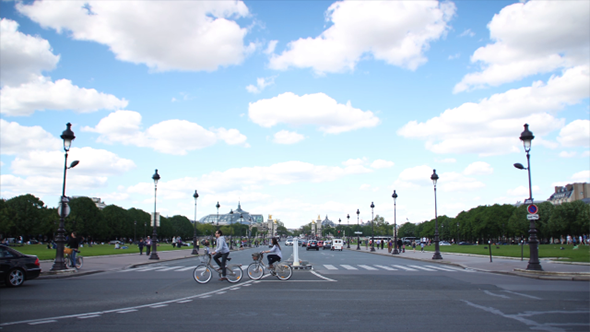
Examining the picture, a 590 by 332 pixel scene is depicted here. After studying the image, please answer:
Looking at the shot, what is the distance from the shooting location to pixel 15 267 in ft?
53.3

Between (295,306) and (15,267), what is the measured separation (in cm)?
1103

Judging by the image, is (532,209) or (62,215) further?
(532,209)

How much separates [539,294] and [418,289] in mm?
3566

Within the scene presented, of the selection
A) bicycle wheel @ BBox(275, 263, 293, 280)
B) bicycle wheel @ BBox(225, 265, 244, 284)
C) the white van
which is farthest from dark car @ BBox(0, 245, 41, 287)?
the white van

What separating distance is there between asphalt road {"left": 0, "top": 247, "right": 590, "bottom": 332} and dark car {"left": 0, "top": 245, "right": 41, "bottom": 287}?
44cm

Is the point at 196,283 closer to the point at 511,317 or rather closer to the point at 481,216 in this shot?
the point at 511,317

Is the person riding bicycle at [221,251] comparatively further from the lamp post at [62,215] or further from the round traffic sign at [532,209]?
the round traffic sign at [532,209]

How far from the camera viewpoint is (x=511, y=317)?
393 inches

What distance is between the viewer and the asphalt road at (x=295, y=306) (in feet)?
29.2

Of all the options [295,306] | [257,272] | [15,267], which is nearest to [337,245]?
[257,272]

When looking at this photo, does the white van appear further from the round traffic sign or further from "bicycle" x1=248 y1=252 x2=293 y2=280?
"bicycle" x1=248 y1=252 x2=293 y2=280

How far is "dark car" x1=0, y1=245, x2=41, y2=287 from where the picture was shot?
15.9m

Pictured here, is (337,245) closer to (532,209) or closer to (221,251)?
(532,209)

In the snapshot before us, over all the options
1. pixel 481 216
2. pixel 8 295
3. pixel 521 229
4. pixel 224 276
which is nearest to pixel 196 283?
pixel 224 276
